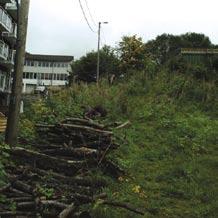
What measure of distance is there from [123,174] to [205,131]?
295 inches

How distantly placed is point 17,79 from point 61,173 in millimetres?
2291

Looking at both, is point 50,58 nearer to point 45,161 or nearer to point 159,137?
point 159,137

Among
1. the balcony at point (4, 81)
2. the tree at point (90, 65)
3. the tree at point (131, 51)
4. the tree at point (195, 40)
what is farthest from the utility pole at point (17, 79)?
the tree at point (195, 40)

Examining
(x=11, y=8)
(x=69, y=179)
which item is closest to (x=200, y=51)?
(x=69, y=179)

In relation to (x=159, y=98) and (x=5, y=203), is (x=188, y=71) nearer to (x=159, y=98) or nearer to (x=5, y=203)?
(x=159, y=98)

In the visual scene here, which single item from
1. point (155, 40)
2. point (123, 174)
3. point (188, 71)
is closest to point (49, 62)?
point (155, 40)

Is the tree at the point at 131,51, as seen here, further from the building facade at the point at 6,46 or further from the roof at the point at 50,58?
the roof at the point at 50,58

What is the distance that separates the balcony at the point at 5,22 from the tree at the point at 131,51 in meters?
11.7

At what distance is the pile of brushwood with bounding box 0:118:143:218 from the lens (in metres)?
8.55

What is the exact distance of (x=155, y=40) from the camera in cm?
7888

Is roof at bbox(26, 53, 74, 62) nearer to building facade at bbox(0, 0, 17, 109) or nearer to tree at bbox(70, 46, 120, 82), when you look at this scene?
tree at bbox(70, 46, 120, 82)

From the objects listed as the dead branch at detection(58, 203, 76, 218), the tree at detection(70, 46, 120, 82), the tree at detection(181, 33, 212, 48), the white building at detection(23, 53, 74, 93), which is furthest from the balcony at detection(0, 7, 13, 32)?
the white building at detection(23, 53, 74, 93)

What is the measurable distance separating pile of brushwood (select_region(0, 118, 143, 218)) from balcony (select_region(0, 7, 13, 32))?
36.1 m

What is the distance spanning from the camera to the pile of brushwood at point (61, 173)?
8.55m
